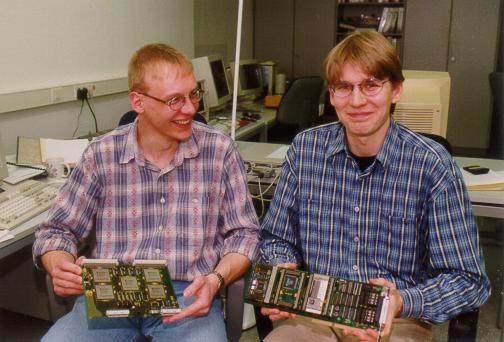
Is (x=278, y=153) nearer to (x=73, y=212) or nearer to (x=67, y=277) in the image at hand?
(x=73, y=212)

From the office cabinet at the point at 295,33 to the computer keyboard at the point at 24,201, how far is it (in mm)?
4539

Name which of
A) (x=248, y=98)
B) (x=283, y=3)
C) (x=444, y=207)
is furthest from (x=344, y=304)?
(x=283, y=3)

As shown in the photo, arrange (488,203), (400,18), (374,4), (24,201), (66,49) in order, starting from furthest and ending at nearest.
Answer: (374,4) < (400,18) < (66,49) < (488,203) < (24,201)

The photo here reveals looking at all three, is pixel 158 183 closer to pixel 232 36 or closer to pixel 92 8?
pixel 92 8

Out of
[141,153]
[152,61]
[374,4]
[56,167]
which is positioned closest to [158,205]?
[141,153]

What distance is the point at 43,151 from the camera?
2404mm

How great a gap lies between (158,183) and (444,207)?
811 millimetres

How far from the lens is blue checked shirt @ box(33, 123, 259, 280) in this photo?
1.56 meters

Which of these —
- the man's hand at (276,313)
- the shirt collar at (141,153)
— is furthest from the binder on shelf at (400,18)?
the man's hand at (276,313)

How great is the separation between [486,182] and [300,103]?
2262 millimetres

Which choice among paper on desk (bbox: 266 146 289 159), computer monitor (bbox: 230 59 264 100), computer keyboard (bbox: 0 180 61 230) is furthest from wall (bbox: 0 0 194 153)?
paper on desk (bbox: 266 146 289 159)

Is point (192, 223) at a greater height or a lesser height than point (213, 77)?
lesser

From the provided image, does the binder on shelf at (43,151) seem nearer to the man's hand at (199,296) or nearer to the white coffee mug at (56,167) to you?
the white coffee mug at (56,167)

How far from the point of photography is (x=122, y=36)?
3.48 meters
